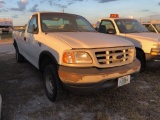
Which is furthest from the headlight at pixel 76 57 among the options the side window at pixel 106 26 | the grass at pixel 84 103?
the side window at pixel 106 26

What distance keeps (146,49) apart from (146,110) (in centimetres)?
259

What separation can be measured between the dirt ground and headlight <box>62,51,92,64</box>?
0.81 m

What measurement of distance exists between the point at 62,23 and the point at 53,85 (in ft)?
→ 5.98

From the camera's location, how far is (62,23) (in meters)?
5.13

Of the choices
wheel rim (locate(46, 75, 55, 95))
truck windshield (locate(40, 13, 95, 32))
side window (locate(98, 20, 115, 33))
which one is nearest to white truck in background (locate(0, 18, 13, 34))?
side window (locate(98, 20, 115, 33))

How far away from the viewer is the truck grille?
11.9ft

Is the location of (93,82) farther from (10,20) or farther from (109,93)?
(10,20)

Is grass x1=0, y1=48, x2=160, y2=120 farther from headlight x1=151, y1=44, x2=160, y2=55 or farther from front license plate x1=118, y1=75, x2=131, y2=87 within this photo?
headlight x1=151, y1=44, x2=160, y2=55

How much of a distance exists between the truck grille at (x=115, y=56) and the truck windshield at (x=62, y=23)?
1486mm

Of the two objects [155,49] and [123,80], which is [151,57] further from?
[123,80]

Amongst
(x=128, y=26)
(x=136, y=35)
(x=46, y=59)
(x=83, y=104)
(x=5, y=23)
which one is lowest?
(x=83, y=104)

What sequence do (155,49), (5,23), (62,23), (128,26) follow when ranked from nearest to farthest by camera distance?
(62,23), (155,49), (128,26), (5,23)

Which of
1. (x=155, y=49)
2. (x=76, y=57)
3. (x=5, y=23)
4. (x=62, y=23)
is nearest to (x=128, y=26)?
(x=155, y=49)

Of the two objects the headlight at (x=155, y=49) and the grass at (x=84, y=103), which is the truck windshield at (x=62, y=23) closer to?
the grass at (x=84, y=103)
